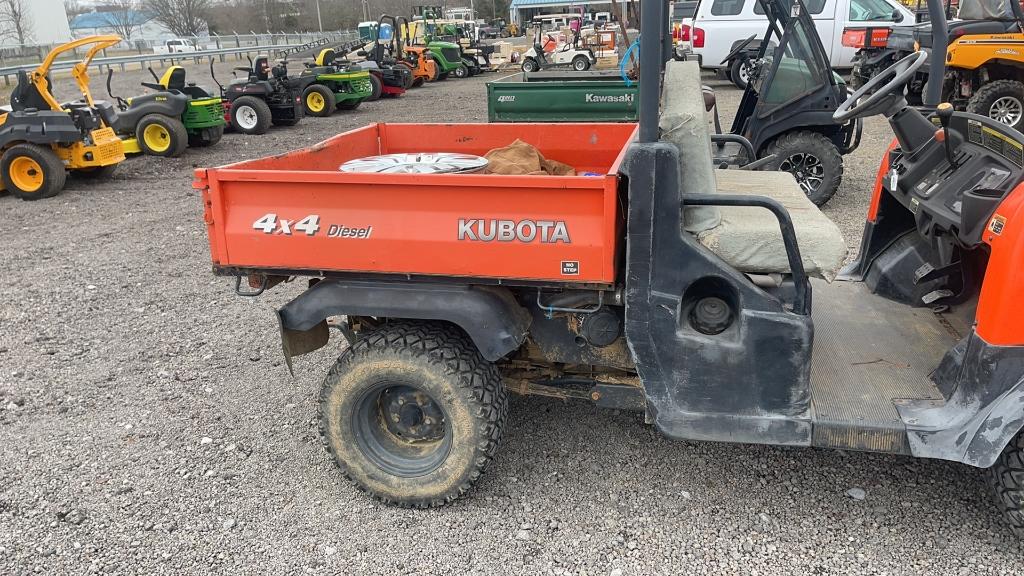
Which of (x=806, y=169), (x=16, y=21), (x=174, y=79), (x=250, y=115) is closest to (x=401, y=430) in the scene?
(x=806, y=169)

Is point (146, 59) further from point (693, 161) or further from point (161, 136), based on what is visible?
point (693, 161)

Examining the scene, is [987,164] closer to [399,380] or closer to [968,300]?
[968,300]

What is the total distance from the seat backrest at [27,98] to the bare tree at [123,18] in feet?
145

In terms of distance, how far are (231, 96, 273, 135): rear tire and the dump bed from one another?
38.5 feet

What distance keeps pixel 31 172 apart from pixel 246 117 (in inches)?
209

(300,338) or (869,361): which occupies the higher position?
(300,338)

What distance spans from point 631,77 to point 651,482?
272 inches

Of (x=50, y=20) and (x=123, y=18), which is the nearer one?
(x=123, y=18)

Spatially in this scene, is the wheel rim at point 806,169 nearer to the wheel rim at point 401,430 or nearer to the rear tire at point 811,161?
the rear tire at point 811,161

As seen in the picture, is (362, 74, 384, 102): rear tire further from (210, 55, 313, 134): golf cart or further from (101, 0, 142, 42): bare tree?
(101, 0, 142, 42): bare tree

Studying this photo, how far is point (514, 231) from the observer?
2588 millimetres

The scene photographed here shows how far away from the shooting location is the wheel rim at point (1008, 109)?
369 inches

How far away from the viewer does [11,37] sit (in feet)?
134

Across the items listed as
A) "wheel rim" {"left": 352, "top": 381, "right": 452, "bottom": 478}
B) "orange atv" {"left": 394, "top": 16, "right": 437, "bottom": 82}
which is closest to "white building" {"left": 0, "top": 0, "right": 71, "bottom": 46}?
"orange atv" {"left": 394, "top": 16, "right": 437, "bottom": 82}
